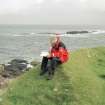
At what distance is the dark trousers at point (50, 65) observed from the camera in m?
15.0

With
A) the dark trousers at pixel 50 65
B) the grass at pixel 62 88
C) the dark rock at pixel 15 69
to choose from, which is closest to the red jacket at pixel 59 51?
the dark trousers at pixel 50 65

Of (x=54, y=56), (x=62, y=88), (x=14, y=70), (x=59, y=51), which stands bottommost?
(x=14, y=70)

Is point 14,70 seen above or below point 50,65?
below

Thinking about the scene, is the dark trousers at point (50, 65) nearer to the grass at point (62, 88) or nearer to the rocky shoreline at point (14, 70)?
the grass at point (62, 88)

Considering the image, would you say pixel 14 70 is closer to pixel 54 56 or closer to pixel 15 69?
pixel 15 69

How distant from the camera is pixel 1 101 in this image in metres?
13.8

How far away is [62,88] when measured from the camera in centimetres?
1433

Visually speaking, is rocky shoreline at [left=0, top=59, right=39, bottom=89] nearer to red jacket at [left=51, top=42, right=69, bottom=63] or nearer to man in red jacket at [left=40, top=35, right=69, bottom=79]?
man in red jacket at [left=40, top=35, right=69, bottom=79]

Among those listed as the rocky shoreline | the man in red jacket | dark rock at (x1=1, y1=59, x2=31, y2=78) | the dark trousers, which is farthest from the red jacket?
dark rock at (x1=1, y1=59, x2=31, y2=78)

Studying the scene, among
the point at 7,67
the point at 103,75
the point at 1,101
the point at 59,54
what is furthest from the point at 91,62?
the point at 7,67

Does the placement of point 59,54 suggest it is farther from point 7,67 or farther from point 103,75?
point 7,67

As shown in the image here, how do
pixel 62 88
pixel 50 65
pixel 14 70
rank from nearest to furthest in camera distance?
1. pixel 62 88
2. pixel 50 65
3. pixel 14 70

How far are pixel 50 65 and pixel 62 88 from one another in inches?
44.2

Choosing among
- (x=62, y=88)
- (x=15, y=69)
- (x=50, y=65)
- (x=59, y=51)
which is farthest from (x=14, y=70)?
(x=62, y=88)
